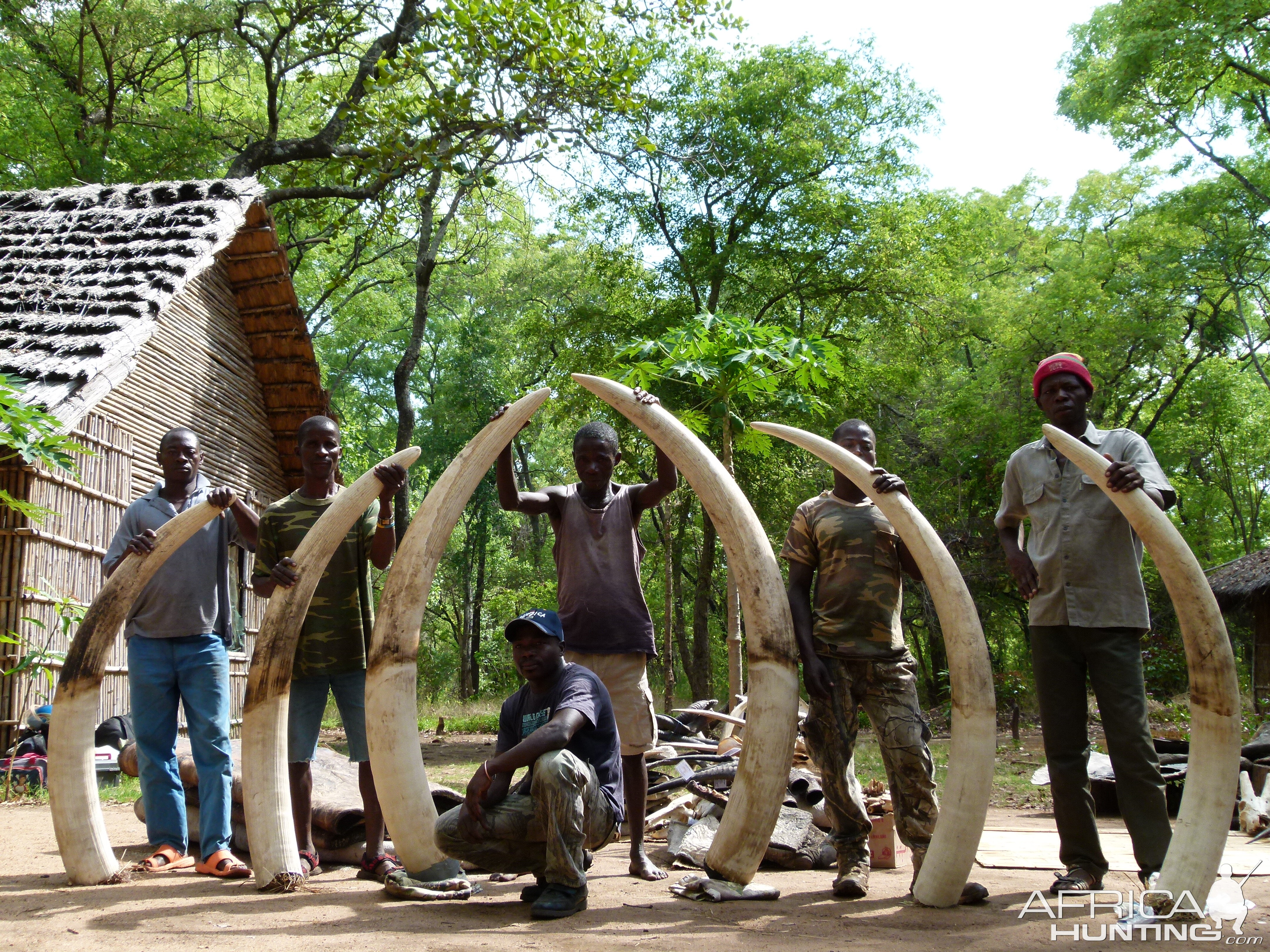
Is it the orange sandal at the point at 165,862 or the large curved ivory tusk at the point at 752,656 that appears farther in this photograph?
the orange sandal at the point at 165,862

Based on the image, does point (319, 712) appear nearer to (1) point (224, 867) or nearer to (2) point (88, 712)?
(1) point (224, 867)

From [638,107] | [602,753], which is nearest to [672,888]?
[602,753]

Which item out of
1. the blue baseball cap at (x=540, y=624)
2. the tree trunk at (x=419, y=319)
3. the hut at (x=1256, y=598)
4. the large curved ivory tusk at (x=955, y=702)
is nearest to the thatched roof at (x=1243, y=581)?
the hut at (x=1256, y=598)

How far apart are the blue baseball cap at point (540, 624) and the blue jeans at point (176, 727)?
5.18ft

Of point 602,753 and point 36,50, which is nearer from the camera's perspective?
point 602,753

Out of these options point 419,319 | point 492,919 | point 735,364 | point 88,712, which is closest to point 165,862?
point 88,712

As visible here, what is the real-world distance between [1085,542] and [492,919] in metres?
2.84

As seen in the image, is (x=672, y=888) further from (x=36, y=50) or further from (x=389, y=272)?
(x=389, y=272)

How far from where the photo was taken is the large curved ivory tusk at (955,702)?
365 centimetres

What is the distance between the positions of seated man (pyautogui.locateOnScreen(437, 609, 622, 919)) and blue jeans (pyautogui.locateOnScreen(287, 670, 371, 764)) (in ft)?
2.72

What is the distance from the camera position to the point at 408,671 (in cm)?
384

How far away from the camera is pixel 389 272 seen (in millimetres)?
22375

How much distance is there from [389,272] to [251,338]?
41.8 ft

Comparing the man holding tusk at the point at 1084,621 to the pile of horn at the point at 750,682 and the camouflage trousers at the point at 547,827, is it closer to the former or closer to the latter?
the pile of horn at the point at 750,682
